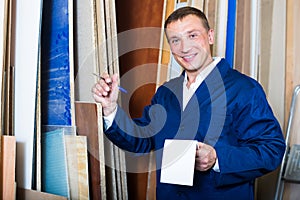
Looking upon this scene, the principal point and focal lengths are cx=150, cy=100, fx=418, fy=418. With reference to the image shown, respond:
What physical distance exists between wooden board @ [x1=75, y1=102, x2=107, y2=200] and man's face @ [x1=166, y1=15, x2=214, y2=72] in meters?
0.49

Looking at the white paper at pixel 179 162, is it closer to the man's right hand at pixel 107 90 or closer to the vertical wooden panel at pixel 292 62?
the man's right hand at pixel 107 90

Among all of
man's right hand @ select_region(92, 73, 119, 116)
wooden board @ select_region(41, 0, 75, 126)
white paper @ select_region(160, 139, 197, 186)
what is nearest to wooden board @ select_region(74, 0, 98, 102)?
wooden board @ select_region(41, 0, 75, 126)

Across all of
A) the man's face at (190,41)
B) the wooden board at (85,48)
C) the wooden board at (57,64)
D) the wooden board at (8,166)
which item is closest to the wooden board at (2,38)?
the wooden board at (8,166)

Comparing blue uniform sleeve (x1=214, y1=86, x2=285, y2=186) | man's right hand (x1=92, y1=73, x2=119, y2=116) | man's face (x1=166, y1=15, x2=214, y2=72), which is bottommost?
blue uniform sleeve (x1=214, y1=86, x2=285, y2=186)

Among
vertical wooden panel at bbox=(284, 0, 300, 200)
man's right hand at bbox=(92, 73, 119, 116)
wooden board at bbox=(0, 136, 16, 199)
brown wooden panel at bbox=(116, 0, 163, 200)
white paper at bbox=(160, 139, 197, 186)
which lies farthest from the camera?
brown wooden panel at bbox=(116, 0, 163, 200)

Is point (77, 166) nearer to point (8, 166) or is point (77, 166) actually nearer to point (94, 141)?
point (94, 141)

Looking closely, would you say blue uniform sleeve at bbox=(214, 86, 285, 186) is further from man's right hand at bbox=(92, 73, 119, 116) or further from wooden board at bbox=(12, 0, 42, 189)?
wooden board at bbox=(12, 0, 42, 189)

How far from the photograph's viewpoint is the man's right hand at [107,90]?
1.46 meters

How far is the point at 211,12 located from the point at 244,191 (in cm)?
93

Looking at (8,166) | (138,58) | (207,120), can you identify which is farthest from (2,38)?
(207,120)

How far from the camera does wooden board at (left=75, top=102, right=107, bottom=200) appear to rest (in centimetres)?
187

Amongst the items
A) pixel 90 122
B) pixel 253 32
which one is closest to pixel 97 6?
pixel 90 122

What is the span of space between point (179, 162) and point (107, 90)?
355 mm

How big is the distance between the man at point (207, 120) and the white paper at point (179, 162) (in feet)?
0.12
